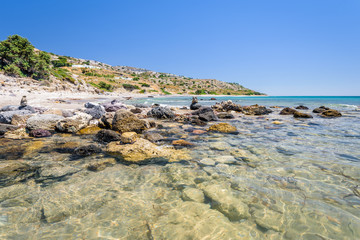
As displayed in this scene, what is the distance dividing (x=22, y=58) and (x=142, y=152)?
49160mm

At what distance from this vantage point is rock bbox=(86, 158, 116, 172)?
3571mm

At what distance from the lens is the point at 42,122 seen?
7.04 meters

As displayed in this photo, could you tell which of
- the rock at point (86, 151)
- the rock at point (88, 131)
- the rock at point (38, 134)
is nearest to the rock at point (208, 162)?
the rock at point (86, 151)

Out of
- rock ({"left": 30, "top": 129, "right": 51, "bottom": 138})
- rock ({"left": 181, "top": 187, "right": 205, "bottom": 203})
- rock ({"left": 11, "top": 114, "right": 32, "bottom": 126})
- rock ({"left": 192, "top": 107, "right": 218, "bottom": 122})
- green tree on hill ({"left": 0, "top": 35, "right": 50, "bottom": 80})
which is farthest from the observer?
green tree on hill ({"left": 0, "top": 35, "right": 50, "bottom": 80})

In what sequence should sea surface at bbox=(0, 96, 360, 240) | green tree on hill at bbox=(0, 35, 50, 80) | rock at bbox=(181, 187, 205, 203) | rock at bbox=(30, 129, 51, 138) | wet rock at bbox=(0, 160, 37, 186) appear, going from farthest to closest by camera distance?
green tree on hill at bbox=(0, 35, 50, 80), rock at bbox=(30, 129, 51, 138), wet rock at bbox=(0, 160, 37, 186), rock at bbox=(181, 187, 205, 203), sea surface at bbox=(0, 96, 360, 240)

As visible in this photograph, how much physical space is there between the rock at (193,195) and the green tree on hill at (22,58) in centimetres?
4653

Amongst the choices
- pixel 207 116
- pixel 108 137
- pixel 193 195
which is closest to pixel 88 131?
pixel 108 137

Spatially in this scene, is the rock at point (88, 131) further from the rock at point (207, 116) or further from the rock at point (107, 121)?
the rock at point (207, 116)

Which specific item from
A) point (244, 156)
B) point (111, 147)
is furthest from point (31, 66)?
point (244, 156)

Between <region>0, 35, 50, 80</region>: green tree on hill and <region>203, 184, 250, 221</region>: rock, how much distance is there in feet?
154

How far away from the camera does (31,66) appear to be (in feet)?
125

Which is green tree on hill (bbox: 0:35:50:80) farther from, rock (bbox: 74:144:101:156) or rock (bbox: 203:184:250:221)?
rock (bbox: 203:184:250:221)

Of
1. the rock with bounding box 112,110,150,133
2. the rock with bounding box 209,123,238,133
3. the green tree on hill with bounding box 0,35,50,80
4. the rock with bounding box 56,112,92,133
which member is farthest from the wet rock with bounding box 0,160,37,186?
the green tree on hill with bounding box 0,35,50,80

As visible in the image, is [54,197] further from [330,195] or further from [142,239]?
[330,195]
